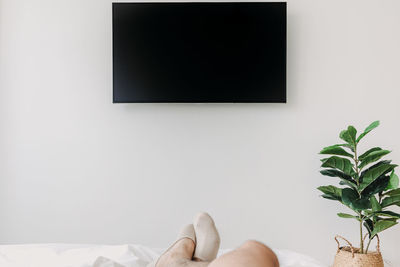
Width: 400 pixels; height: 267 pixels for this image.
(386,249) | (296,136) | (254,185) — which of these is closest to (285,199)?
(254,185)

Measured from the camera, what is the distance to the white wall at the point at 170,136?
9.60ft

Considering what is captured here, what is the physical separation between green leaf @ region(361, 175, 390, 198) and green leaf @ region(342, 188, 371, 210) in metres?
0.05

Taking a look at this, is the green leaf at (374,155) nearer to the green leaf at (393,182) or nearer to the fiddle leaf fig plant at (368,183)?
the fiddle leaf fig plant at (368,183)

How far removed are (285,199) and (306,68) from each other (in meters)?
0.84

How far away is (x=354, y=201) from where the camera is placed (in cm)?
243

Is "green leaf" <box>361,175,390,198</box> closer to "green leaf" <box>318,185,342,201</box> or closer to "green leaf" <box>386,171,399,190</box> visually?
"green leaf" <box>386,171,399,190</box>

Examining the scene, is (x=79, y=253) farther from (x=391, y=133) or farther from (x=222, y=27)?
(x=391, y=133)

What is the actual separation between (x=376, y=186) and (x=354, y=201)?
6.2 inches

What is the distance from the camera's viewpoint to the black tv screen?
2.85 metres

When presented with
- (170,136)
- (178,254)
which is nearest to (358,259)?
(170,136)

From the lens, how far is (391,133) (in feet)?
9.58

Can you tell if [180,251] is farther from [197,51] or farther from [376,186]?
[197,51]

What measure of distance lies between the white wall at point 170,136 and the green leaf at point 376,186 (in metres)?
0.46

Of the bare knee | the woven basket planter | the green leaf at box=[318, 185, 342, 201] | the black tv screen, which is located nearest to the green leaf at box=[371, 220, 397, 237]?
the woven basket planter
